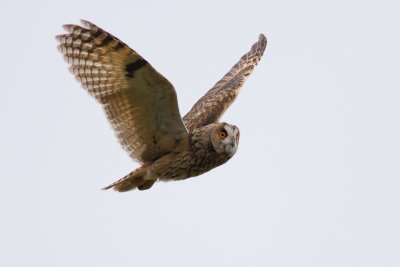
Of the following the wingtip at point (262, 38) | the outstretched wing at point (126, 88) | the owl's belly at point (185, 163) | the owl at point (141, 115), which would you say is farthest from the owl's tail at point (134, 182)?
the wingtip at point (262, 38)

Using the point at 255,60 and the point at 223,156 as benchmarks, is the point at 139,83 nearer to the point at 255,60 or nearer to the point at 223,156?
the point at 223,156

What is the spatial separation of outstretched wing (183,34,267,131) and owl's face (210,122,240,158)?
730 millimetres

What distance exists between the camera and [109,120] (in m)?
6.78

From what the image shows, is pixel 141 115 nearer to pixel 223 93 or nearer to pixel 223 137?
pixel 223 137

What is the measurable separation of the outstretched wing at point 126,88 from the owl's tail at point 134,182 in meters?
0.23

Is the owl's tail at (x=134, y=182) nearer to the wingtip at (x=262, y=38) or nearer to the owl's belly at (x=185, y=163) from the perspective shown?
the owl's belly at (x=185, y=163)

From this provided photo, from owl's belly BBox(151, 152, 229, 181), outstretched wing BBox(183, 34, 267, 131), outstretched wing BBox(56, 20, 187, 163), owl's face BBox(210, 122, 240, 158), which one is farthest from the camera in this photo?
outstretched wing BBox(183, 34, 267, 131)

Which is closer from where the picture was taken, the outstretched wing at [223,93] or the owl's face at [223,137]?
the owl's face at [223,137]

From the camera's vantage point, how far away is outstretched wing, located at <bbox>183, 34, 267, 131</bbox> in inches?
306

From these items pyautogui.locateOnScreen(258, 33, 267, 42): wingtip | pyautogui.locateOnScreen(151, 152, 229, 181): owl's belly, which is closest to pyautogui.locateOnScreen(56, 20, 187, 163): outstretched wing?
pyautogui.locateOnScreen(151, 152, 229, 181): owl's belly

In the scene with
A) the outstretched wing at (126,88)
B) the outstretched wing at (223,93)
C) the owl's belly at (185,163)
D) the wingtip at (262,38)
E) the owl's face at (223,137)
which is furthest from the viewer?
the wingtip at (262,38)

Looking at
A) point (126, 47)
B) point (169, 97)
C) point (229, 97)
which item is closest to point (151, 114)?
point (169, 97)

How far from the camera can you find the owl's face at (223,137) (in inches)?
268

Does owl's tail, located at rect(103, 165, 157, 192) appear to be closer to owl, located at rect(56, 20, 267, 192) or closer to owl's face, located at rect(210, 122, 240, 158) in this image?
owl, located at rect(56, 20, 267, 192)
